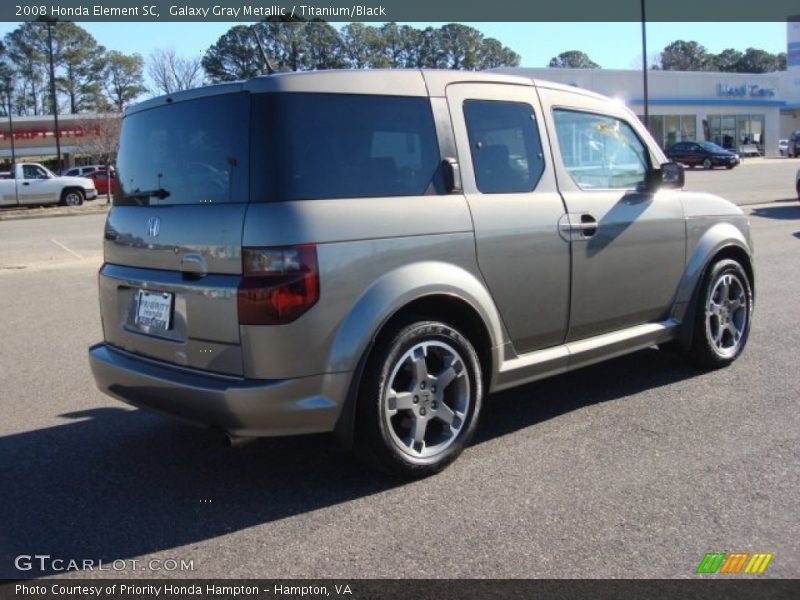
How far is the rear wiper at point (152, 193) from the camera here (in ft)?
13.0

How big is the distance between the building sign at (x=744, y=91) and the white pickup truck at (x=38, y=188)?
48.9 meters

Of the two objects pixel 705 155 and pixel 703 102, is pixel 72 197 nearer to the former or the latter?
pixel 705 155

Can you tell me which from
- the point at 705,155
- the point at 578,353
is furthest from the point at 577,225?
the point at 705,155

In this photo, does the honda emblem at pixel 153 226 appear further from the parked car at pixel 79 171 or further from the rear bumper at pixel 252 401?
the parked car at pixel 79 171

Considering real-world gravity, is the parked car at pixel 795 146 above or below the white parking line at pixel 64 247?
above

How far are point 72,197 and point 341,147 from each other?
3010cm

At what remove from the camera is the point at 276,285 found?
11.2 feet

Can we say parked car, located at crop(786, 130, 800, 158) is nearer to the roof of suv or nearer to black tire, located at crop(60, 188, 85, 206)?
black tire, located at crop(60, 188, 85, 206)

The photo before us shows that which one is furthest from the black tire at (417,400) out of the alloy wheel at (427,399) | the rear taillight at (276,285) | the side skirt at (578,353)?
the rear taillight at (276,285)

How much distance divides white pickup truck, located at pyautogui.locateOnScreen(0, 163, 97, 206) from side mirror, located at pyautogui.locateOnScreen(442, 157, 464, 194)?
29.1 metres

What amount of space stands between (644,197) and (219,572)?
353 centimetres

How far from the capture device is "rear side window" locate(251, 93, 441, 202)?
11.5ft

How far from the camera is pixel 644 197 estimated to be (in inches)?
200
